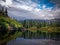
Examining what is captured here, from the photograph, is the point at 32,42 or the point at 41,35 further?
the point at 41,35

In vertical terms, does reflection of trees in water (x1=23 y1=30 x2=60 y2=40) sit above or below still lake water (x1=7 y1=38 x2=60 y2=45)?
above

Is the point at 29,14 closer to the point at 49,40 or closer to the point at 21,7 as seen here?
the point at 21,7

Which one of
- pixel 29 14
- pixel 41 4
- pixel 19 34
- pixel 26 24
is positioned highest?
pixel 41 4

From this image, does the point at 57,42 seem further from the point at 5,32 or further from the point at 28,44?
the point at 5,32

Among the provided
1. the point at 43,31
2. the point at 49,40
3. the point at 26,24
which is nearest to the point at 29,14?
the point at 26,24

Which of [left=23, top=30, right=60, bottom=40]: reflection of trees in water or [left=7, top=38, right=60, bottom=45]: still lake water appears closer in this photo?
[left=7, top=38, right=60, bottom=45]: still lake water

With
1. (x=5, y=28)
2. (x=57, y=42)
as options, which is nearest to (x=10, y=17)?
(x=5, y=28)

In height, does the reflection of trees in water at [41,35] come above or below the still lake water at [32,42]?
above

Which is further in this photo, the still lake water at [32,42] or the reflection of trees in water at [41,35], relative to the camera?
the reflection of trees in water at [41,35]

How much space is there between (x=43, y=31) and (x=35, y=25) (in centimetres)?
32

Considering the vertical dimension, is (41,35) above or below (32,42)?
above

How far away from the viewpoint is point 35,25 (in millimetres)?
4785

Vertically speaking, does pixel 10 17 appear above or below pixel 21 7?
below

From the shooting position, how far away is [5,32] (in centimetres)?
465
